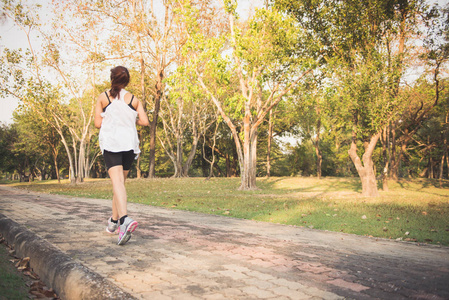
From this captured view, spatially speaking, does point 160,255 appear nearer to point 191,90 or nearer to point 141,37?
point 191,90

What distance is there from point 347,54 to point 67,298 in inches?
666

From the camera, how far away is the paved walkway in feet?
9.11

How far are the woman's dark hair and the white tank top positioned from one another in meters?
0.10

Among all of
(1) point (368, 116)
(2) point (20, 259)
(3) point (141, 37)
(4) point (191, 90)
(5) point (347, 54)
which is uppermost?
(3) point (141, 37)

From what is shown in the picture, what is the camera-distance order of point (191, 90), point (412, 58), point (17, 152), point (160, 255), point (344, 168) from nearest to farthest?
point (160, 255) → point (191, 90) → point (412, 58) → point (17, 152) → point (344, 168)

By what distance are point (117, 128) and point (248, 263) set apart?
2.43m

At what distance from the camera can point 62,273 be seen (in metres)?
3.04

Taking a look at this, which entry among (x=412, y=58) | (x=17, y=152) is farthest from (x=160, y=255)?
(x=17, y=152)

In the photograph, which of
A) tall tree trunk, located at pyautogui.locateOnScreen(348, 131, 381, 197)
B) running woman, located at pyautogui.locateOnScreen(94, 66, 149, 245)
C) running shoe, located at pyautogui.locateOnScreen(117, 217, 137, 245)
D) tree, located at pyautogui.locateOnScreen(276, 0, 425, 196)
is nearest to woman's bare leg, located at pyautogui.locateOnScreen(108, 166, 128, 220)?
running woman, located at pyautogui.locateOnScreen(94, 66, 149, 245)

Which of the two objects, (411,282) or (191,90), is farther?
(191,90)

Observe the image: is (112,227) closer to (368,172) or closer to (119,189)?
(119,189)

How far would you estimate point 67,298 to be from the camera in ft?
9.30

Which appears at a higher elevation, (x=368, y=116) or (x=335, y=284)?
(x=368, y=116)

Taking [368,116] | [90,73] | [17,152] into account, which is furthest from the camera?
[17,152]
